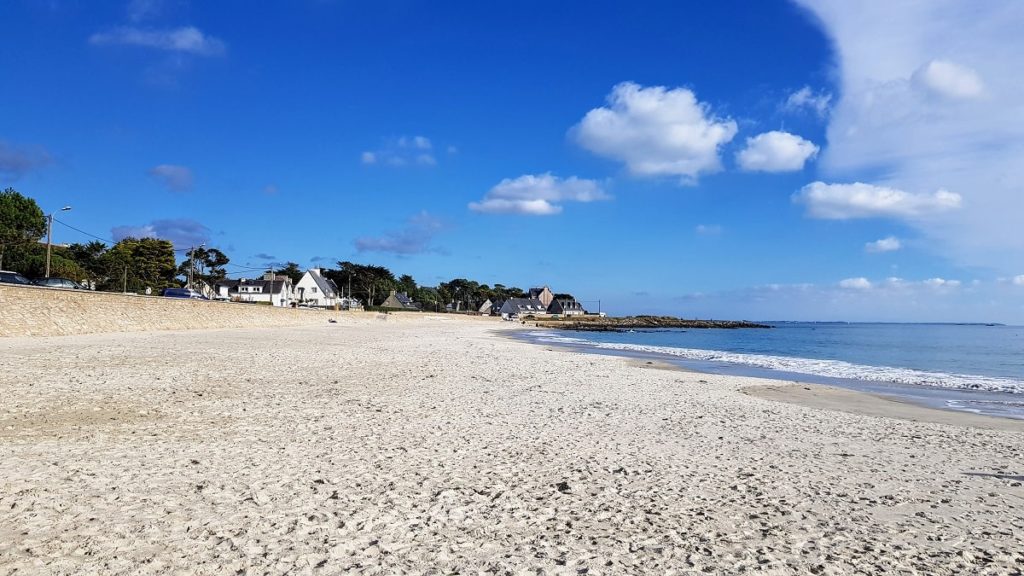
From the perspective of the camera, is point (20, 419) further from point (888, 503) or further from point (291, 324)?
point (291, 324)

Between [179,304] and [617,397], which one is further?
[179,304]

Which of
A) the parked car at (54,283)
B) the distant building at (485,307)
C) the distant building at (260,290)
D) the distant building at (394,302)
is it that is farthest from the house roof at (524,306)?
the parked car at (54,283)

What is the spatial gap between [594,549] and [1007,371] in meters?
33.3

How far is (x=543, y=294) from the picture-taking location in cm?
16525

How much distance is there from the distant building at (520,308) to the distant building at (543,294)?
7.62m

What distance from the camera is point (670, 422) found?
10188 millimetres

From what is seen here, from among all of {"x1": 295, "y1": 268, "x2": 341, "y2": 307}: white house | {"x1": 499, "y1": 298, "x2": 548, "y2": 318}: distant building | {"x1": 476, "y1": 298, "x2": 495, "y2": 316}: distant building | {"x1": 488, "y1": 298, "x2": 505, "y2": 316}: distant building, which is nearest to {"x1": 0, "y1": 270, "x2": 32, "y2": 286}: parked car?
{"x1": 295, "y1": 268, "x2": 341, "y2": 307}: white house

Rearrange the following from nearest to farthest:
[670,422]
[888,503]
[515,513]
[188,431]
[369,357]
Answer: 1. [515,513]
2. [888,503]
3. [188,431]
4. [670,422]
5. [369,357]

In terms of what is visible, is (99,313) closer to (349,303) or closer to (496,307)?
(349,303)

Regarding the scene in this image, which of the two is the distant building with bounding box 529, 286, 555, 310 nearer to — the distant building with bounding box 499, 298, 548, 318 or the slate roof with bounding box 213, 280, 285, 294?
the distant building with bounding box 499, 298, 548, 318

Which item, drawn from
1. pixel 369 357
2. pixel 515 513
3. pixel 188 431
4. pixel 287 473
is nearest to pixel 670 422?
pixel 515 513

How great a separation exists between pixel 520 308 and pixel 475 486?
474 feet

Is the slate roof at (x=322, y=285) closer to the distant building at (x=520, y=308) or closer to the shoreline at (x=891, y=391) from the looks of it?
the distant building at (x=520, y=308)

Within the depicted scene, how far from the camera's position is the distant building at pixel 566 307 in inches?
6206
